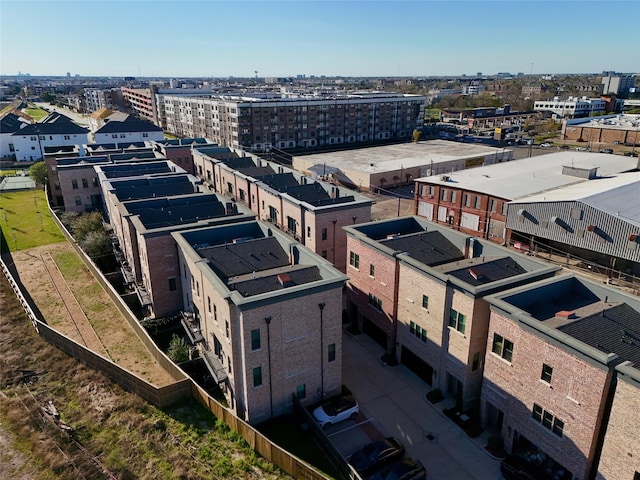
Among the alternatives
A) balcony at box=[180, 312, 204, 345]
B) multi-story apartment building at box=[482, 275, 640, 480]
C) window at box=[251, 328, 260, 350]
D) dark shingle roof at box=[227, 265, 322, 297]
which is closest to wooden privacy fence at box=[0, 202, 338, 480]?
balcony at box=[180, 312, 204, 345]

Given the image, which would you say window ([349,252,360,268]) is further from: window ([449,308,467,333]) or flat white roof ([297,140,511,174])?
flat white roof ([297,140,511,174])

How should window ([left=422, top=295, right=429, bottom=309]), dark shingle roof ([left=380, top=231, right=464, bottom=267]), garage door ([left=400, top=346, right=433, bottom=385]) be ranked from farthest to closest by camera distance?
1. dark shingle roof ([left=380, top=231, right=464, bottom=267])
2. garage door ([left=400, top=346, right=433, bottom=385])
3. window ([left=422, top=295, right=429, bottom=309])

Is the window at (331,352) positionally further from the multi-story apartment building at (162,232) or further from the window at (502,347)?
the multi-story apartment building at (162,232)

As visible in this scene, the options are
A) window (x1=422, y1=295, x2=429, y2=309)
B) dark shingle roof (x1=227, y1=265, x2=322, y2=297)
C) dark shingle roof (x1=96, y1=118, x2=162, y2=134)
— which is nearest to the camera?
dark shingle roof (x1=227, y1=265, x2=322, y2=297)

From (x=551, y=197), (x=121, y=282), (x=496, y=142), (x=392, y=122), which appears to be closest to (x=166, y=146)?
(x=121, y=282)

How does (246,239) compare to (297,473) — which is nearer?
(297,473)

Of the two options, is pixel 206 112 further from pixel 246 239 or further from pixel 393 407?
pixel 393 407

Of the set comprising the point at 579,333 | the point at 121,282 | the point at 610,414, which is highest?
the point at 579,333

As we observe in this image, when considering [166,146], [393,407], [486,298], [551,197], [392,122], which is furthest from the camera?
[392,122]
